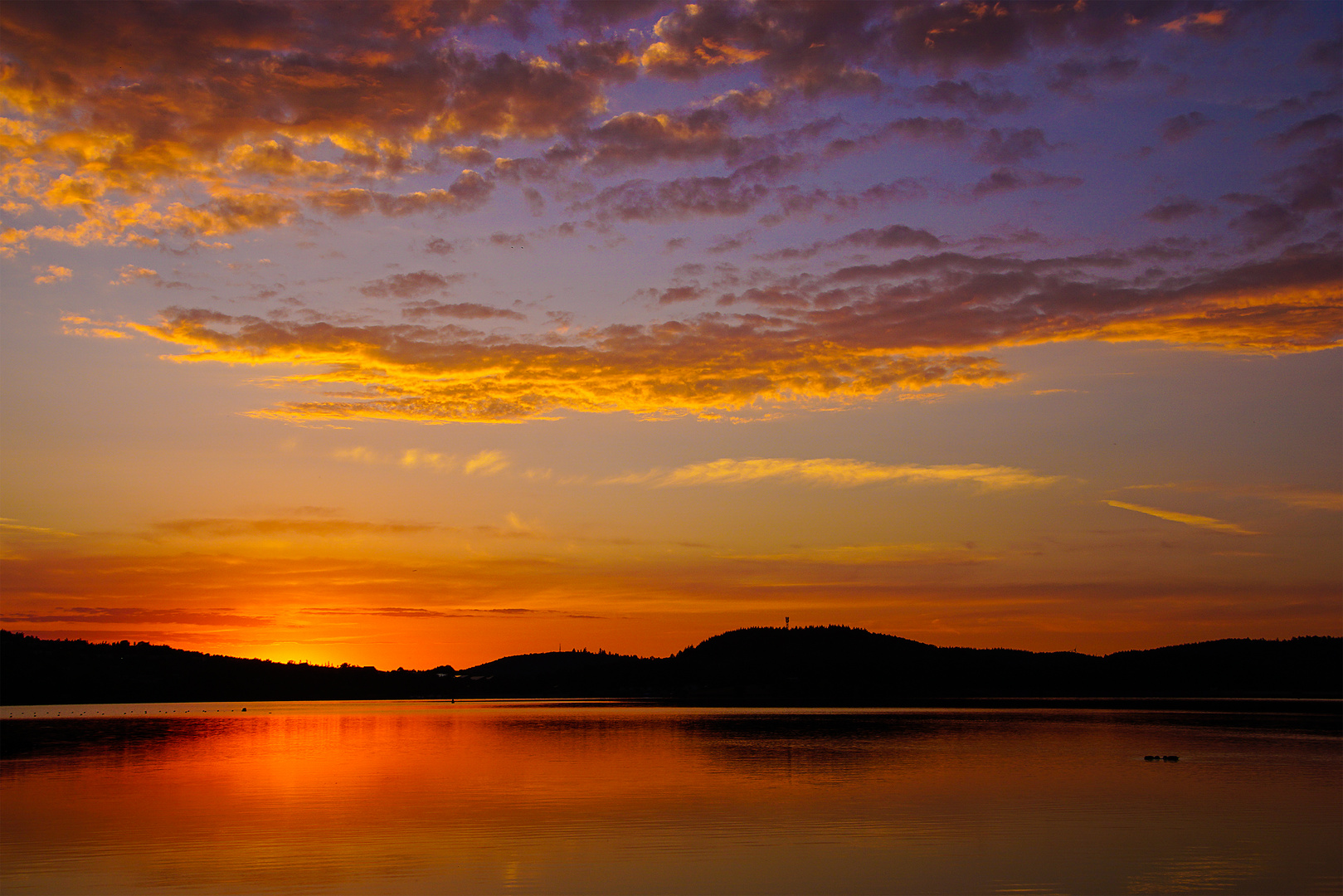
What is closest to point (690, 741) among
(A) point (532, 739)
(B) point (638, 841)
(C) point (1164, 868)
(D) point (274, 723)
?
(A) point (532, 739)

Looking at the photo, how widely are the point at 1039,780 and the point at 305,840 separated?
29.6 metres

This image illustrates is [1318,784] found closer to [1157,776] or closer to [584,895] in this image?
[1157,776]

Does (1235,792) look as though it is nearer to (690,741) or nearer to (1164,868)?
(1164,868)

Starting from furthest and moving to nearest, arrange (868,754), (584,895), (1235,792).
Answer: (868,754) → (1235,792) → (584,895)

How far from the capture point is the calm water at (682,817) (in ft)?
80.4

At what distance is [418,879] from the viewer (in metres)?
24.4

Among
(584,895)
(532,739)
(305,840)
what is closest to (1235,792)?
(584,895)

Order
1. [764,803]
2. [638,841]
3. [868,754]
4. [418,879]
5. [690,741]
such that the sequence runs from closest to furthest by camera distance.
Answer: [418,879] → [638,841] → [764,803] → [868,754] → [690,741]

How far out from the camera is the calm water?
24.5m

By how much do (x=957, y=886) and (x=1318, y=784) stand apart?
26930 mm

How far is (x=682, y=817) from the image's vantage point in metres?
33.8

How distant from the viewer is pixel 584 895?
22703 millimetres

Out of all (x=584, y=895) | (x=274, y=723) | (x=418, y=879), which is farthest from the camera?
(x=274, y=723)

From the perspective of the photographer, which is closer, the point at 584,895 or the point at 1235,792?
the point at 584,895
